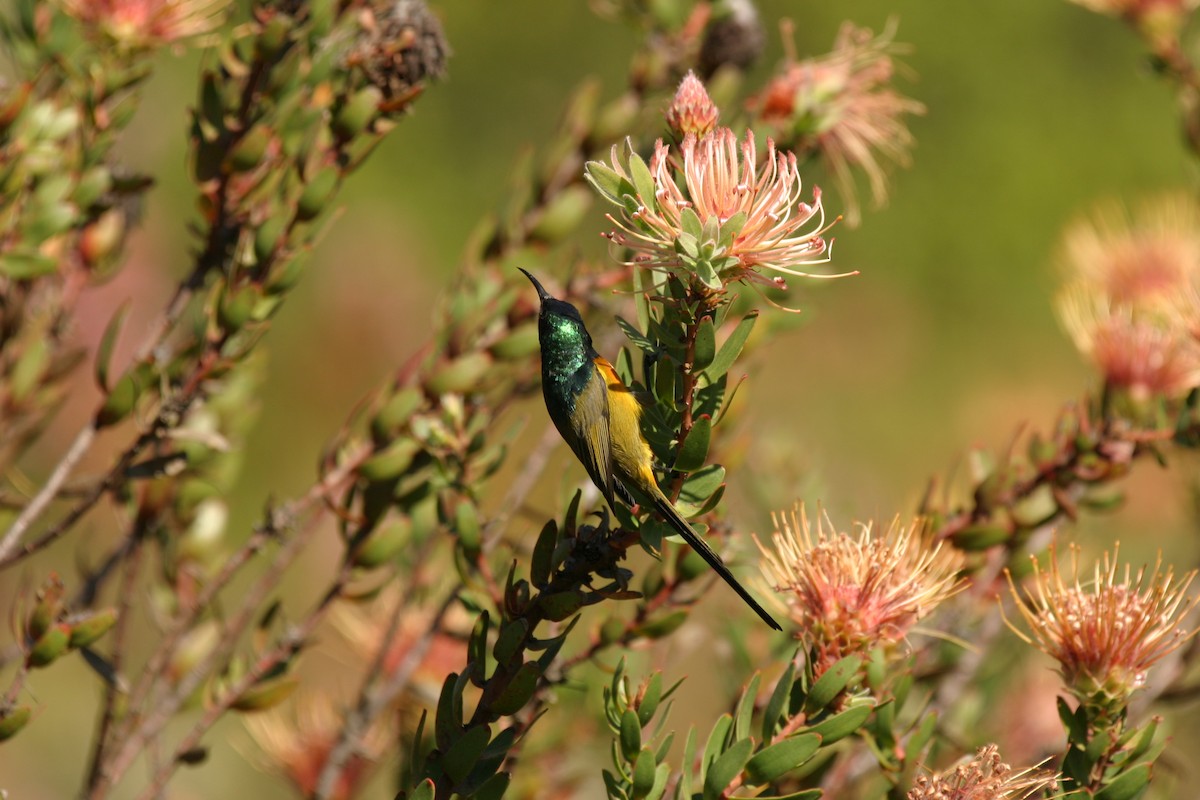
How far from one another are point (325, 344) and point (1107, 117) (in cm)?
457

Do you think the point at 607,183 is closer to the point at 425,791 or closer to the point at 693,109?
the point at 693,109

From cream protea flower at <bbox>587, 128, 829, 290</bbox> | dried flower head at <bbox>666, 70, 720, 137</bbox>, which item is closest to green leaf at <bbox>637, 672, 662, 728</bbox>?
cream protea flower at <bbox>587, 128, 829, 290</bbox>

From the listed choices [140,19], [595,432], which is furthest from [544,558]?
[140,19]

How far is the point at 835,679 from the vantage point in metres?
0.99

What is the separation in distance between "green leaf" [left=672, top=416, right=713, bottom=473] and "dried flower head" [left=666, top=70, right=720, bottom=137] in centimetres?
25

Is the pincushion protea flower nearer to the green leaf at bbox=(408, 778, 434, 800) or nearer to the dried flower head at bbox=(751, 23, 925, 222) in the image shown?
the dried flower head at bbox=(751, 23, 925, 222)

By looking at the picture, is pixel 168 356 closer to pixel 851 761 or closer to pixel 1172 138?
pixel 851 761

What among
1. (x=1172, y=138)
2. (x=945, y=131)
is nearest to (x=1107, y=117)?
(x=1172, y=138)

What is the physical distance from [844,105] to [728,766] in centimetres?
93

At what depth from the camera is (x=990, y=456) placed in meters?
1.47

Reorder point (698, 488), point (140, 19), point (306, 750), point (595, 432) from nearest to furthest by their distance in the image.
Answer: point (698, 488), point (595, 432), point (140, 19), point (306, 750)

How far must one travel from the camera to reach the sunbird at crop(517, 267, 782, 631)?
3.36 ft

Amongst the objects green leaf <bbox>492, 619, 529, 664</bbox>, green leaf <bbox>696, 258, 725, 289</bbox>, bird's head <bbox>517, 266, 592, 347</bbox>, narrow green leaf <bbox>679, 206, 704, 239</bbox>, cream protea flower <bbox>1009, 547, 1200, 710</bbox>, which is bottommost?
cream protea flower <bbox>1009, 547, 1200, 710</bbox>

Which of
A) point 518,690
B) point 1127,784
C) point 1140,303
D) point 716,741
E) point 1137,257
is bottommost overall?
point 1137,257
